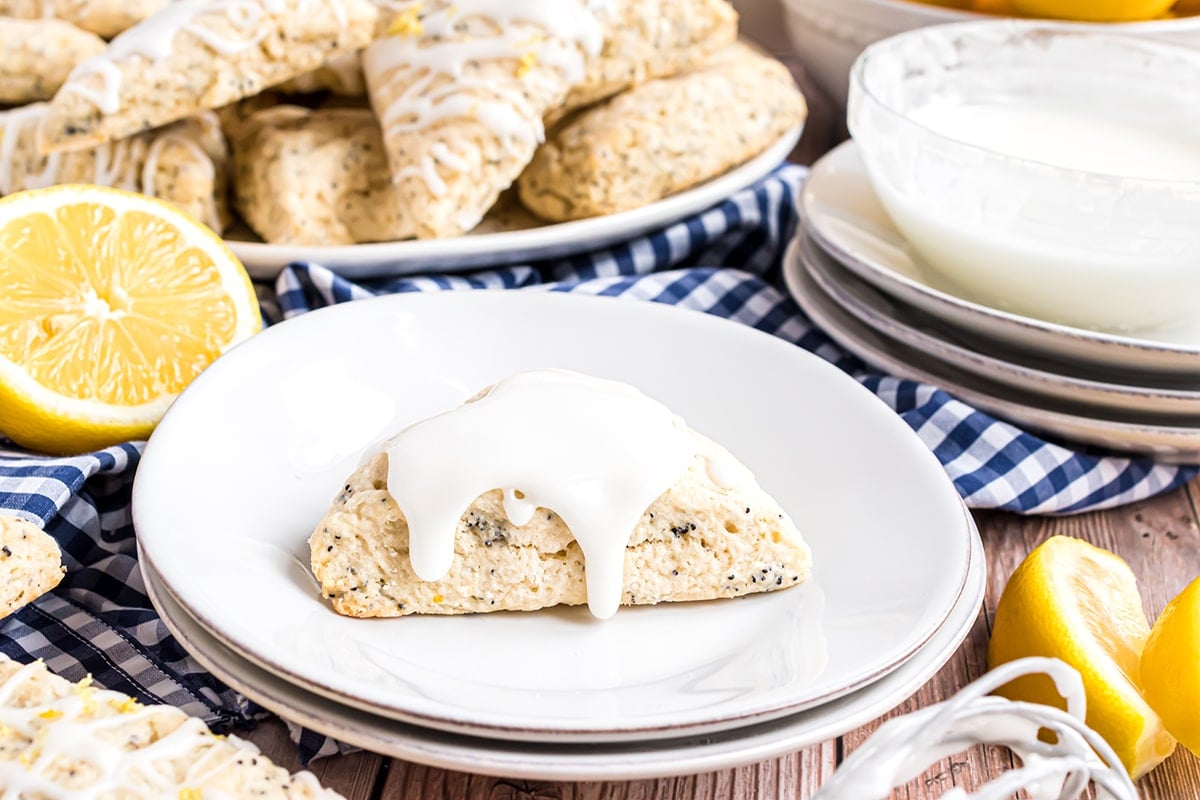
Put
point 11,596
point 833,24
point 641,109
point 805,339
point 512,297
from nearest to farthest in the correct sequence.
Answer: point 11,596
point 512,297
point 805,339
point 641,109
point 833,24

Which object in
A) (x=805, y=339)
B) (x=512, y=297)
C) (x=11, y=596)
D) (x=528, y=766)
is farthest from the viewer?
(x=805, y=339)

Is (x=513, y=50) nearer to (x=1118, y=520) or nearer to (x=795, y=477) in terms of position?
(x=795, y=477)

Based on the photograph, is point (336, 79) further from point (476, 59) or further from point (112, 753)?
point (112, 753)

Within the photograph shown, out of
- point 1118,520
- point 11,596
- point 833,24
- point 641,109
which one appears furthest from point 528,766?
point 833,24

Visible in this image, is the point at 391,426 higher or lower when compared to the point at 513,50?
lower

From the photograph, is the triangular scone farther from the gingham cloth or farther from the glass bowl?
the glass bowl

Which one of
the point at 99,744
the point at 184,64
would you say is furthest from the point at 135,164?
the point at 99,744

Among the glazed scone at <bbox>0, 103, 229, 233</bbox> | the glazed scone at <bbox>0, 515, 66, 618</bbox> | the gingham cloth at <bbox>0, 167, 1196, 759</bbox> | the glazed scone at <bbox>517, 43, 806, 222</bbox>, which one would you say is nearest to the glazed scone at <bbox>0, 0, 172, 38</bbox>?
the glazed scone at <bbox>0, 103, 229, 233</bbox>
